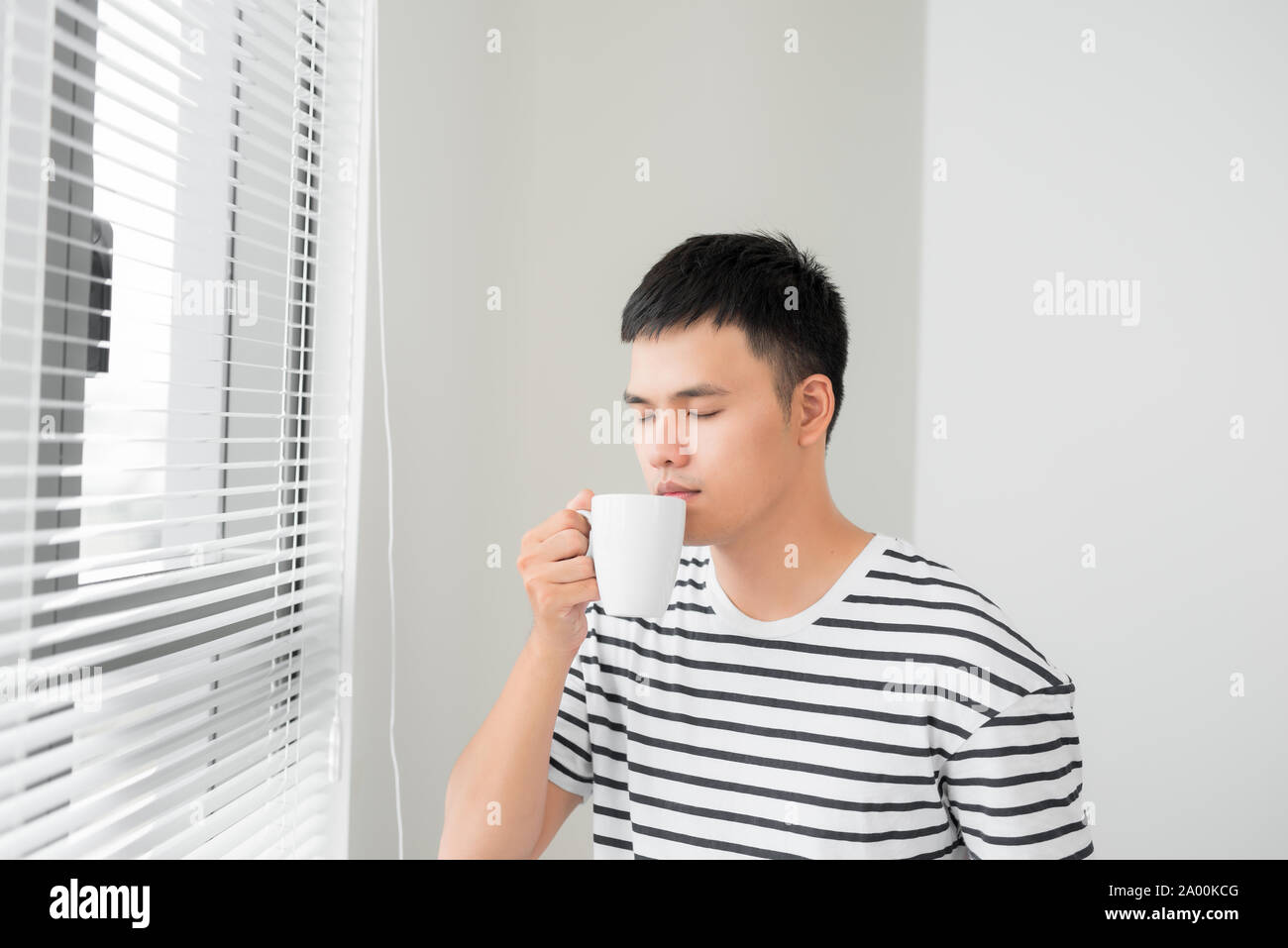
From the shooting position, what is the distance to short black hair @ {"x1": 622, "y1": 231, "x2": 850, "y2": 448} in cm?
103

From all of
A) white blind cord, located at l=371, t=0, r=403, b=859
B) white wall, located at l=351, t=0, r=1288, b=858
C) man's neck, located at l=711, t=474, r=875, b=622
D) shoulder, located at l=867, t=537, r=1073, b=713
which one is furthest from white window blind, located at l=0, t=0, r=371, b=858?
shoulder, located at l=867, t=537, r=1073, b=713

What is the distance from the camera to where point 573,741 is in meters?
1.08

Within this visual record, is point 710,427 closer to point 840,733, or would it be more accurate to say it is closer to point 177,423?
point 840,733

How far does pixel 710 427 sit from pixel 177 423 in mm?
754

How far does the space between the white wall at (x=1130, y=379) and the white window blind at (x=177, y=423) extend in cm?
126

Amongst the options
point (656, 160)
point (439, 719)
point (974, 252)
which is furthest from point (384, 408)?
point (974, 252)

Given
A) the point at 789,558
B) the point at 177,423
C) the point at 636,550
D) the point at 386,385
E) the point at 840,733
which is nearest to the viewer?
the point at 636,550

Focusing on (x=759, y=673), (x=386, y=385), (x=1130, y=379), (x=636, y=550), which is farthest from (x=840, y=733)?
(x=1130, y=379)

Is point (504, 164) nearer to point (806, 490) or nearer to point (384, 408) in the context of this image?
point (384, 408)

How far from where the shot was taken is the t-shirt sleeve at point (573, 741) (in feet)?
3.52

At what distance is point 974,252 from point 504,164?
1.01m

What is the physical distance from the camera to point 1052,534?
183cm

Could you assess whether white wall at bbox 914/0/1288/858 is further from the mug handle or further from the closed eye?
the mug handle

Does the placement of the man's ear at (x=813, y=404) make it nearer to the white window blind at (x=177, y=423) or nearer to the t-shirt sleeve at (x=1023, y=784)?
the t-shirt sleeve at (x=1023, y=784)
